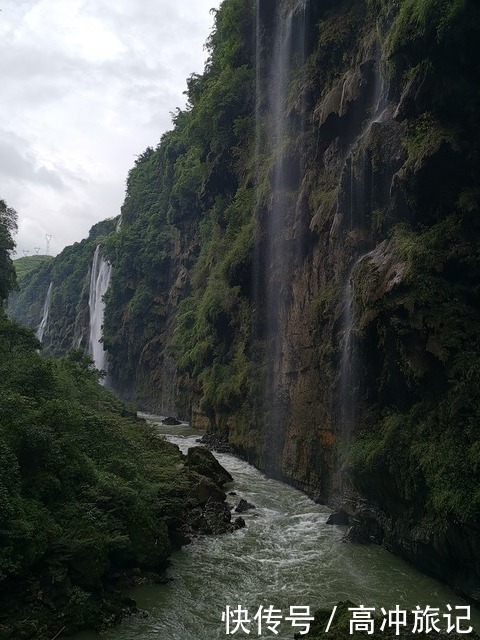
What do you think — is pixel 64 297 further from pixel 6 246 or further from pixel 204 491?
pixel 204 491

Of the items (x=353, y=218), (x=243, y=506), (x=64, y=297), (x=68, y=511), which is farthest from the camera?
(x=64, y=297)

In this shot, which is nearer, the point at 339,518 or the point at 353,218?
the point at 339,518

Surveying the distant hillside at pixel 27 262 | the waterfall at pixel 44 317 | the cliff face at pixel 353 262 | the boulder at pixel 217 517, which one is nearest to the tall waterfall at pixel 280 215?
the cliff face at pixel 353 262

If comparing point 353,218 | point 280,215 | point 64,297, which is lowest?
point 353,218

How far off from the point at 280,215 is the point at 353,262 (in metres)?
6.94

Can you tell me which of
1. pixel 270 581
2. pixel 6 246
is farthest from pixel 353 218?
pixel 6 246

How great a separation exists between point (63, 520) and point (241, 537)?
209 inches

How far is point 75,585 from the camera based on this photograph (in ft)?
28.5

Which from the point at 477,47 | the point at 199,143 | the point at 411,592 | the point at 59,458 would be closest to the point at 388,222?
the point at 477,47

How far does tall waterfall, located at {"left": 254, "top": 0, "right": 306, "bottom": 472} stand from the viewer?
68.5 ft

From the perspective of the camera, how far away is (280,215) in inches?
875

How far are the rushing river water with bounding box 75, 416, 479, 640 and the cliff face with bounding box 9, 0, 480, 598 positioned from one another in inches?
29.1

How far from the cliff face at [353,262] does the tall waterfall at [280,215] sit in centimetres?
9

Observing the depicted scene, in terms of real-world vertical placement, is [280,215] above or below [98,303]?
below
